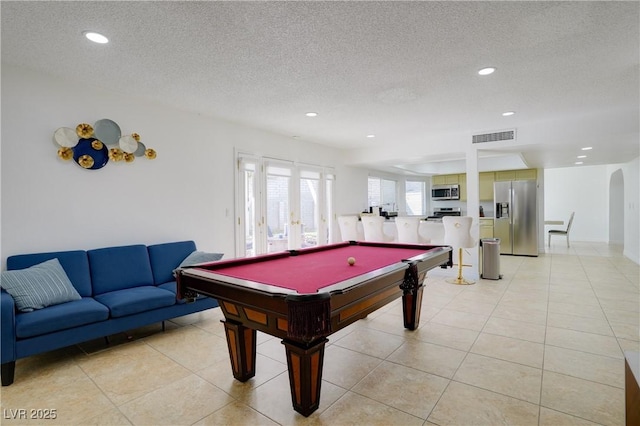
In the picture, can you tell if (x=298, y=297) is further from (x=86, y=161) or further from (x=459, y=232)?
(x=459, y=232)

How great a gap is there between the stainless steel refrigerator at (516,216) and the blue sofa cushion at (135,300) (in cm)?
794

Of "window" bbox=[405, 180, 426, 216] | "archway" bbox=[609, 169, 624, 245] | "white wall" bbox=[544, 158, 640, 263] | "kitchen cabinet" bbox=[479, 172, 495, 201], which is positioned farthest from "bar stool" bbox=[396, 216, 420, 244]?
"archway" bbox=[609, 169, 624, 245]

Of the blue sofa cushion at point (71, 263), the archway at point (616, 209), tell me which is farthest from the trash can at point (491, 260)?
the archway at point (616, 209)

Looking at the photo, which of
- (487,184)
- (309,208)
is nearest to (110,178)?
(309,208)

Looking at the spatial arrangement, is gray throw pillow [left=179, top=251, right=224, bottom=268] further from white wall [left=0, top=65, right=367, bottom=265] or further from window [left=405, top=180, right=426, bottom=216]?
window [left=405, top=180, right=426, bottom=216]

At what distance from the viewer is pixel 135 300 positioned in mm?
2982

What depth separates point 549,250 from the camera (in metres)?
8.78

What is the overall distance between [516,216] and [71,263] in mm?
8792

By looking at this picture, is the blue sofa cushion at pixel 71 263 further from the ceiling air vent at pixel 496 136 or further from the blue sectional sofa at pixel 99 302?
the ceiling air vent at pixel 496 136

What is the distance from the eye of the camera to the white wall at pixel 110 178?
3029 millimetres

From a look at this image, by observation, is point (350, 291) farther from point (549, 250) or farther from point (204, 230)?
point (549, 250)

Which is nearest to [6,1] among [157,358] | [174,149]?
[174,149]

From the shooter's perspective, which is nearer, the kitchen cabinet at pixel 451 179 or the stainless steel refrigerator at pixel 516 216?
the stainless steel refrigerator at pixel 516 216

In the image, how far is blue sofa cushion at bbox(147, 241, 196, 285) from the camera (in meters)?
3.73
